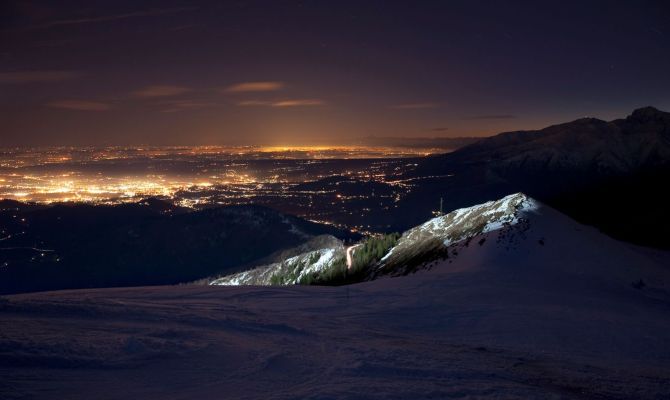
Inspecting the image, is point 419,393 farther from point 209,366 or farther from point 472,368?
point 209,366

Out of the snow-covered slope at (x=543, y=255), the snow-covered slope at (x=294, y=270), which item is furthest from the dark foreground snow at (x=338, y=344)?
the snow-covered slope at (x=294, y=270)

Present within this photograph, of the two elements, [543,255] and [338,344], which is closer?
[338,344]

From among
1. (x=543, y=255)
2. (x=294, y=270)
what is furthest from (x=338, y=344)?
(x=294, y=270)

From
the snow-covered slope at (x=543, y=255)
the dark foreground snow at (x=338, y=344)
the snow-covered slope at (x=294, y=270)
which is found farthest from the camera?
the snow-covered slope at (x=294, y=270)

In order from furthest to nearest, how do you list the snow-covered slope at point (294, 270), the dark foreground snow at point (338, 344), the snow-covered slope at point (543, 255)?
the snow-covered slope at point (294, 270) < the snow-covered slope at point (543, 255) < the dark foreground snow at point (338, 344)

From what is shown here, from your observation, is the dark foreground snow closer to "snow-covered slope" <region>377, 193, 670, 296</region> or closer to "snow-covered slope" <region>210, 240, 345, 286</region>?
"snow-covered slope" <region>377, 193, 670, 296</region>

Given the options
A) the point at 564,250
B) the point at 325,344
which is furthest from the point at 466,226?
the point at 325,344

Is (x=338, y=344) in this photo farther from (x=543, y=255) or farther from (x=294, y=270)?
(x=294, y=270)

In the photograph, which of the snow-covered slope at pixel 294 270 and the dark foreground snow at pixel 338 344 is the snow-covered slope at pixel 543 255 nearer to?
the dark foreground snow at pixel 338 344
